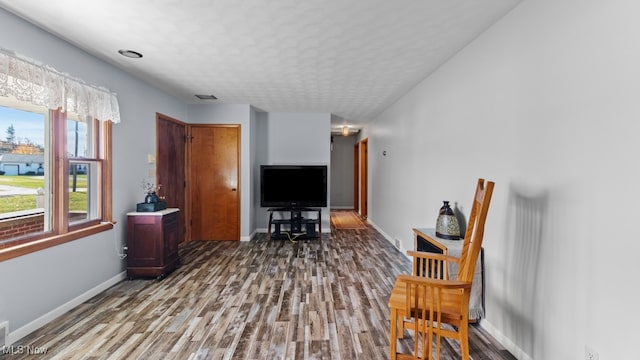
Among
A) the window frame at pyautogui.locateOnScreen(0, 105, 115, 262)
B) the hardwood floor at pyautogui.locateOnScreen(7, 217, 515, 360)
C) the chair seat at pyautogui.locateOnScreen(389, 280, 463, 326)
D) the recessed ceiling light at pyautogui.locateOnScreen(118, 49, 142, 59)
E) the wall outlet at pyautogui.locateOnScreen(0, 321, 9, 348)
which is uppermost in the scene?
the recessed ceiling light at pyautogui.locateOnScreen(118, 49, 142, 59)

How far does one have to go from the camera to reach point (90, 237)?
2.90 meters

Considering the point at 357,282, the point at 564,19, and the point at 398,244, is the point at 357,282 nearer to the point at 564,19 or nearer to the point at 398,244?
the point at 398,244

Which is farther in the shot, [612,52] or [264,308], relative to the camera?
[264,308]

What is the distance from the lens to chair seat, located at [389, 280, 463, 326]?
67.5 inches

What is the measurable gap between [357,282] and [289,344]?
1.36 meters

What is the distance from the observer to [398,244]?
15.1 ft

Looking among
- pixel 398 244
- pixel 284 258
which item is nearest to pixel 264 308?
pixel 284 258

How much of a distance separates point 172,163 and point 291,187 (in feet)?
6.60

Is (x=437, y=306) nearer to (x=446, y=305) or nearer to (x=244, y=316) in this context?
(x=446, y=305)

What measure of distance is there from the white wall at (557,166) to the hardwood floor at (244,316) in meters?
0.58

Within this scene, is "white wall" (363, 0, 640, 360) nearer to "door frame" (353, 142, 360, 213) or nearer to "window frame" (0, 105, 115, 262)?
"window frame" (0, 105, 115, 262)

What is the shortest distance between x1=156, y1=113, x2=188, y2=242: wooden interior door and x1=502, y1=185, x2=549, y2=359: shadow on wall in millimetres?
4278

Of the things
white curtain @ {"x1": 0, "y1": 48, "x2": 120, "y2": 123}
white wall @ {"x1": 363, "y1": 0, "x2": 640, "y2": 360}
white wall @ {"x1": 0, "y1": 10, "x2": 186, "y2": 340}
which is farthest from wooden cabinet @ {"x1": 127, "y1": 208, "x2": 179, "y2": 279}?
white wall @ {"x1": 363, "y1": 0, "x2": 640, "y2": 360}

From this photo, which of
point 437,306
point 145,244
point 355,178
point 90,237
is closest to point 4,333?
point 90,237
